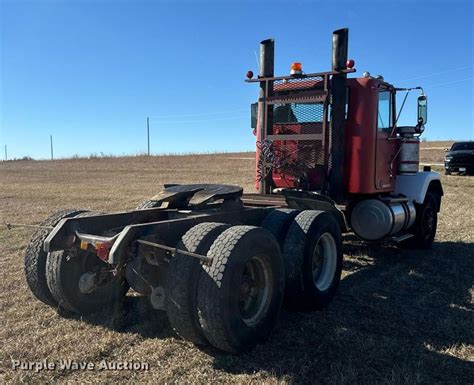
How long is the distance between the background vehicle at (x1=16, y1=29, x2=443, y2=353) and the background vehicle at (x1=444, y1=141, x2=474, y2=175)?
49.0ft

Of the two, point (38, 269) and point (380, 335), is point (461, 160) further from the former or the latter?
point (38, 269)

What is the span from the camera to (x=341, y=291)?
5.39m

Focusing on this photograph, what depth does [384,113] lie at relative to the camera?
692 cm

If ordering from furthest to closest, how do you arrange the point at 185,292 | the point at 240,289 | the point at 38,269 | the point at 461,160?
the point at 461,160
the point at 38,269
the point at 240,289
the point at 185,292

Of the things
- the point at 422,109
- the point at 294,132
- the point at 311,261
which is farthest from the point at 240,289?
the point at 422,109

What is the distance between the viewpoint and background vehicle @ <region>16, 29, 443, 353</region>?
3477 millimetres

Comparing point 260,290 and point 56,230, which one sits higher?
point 56,230

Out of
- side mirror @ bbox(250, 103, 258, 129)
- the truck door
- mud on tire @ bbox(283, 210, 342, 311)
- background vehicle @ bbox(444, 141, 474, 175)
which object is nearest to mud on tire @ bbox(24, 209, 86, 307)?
mud on tire @ bbox(283, 210, 342, 311)

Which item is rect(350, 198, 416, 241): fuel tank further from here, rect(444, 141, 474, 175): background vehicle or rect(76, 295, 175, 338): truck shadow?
rect(444, 141, 474, 175): background vehicle

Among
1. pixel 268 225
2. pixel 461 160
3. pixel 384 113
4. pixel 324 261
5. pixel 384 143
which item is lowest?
pixel 324 261

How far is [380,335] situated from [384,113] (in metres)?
3.85

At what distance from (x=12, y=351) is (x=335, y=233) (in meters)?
3.31

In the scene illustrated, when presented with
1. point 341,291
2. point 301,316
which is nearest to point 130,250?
point 301,316

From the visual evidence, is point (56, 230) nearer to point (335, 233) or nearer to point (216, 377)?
point (216, 377)
